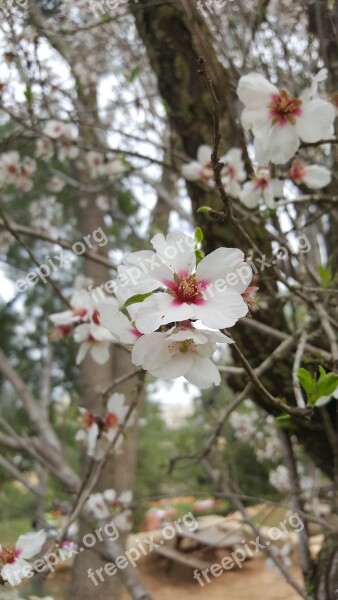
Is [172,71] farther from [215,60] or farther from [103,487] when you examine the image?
[103,487]

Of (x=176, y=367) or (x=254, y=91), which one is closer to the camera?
(x=176, y=367)

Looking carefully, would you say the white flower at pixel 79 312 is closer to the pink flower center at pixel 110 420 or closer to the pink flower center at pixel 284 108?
the pink flower center at pixel 110 420

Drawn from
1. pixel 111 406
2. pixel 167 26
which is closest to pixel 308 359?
pixel 111 406

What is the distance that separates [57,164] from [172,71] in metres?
4.33

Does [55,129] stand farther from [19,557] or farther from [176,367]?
[176,367]

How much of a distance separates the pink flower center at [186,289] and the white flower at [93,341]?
475mm

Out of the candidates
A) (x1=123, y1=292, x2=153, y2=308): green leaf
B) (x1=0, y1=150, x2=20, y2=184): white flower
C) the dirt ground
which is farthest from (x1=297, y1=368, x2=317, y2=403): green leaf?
the dirt ground

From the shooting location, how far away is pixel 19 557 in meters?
0.95

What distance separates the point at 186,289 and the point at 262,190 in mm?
670

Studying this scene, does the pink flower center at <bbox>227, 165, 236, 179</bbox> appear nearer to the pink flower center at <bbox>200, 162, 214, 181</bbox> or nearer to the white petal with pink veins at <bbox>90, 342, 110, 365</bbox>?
the pink flower center at <bbox>200, 162, 214, 181</bbox>

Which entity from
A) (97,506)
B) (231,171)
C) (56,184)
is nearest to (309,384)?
(231,171)

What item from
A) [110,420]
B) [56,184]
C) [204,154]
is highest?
[56,184]

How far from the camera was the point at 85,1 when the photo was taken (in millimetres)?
2504

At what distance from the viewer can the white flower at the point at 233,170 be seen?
4.95 feet
